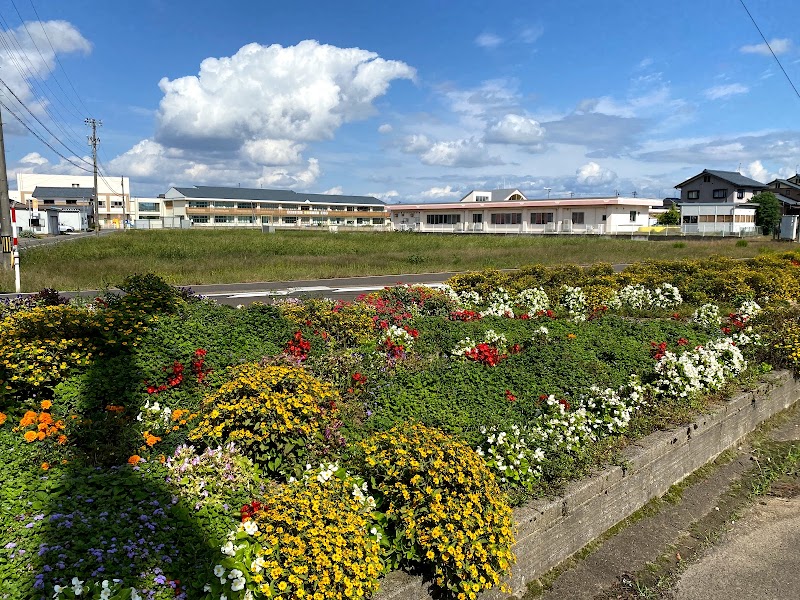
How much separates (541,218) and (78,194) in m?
76.1

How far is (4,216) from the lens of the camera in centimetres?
1795

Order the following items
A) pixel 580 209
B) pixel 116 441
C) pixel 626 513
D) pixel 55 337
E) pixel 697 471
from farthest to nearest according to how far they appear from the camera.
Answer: pixel 580 209
pixel 697 471
pixel 55 337
pixel 626 513
pixel 116 441

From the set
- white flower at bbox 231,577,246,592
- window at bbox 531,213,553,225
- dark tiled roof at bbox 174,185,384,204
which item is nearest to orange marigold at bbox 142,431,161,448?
white flower at bbox 231,577,246,592

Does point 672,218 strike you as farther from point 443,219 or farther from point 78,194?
point 78,194

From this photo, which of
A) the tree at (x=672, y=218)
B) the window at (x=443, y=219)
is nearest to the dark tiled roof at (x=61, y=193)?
the window at (x=443, y=219)

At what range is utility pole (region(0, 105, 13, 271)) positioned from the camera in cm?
1756

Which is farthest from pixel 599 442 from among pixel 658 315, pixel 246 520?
pixel 658 315

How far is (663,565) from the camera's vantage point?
4094mm

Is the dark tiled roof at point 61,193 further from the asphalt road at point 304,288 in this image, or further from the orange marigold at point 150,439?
the orange marigold at point 150,439

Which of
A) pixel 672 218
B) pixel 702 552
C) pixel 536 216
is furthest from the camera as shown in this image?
pixel 672 218

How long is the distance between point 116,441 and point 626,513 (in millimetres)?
3972

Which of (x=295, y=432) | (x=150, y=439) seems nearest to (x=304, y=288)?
(x=150, y=439)

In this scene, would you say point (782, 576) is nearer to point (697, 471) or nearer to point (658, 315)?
→ point (697, 471)

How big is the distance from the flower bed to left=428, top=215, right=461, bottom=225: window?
60.9m
